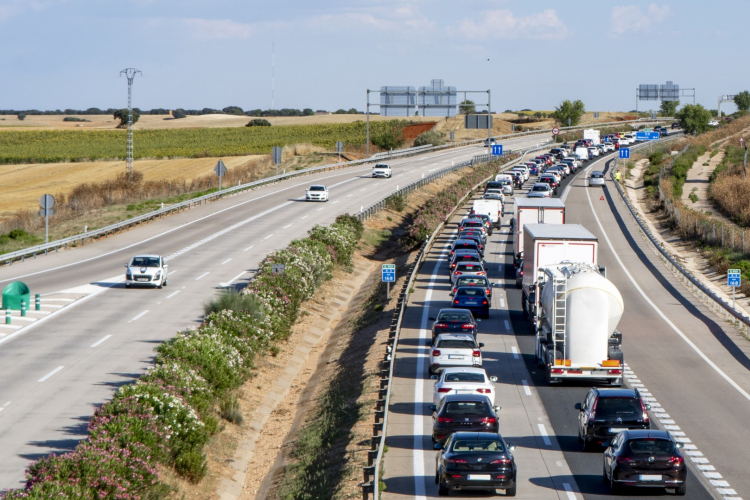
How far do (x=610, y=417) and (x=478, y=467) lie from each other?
4.68 metres

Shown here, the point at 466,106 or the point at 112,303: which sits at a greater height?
the point at 466,106

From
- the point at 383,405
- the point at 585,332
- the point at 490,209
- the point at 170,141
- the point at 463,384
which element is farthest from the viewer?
the point at 170,141

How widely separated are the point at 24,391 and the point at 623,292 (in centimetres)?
2828

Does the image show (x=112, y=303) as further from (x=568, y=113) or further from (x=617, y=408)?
(x=568, y=113)


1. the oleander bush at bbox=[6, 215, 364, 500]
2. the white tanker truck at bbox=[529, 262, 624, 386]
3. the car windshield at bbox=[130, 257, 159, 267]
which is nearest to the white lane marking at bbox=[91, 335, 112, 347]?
the oleander bush at bbox=[6, 215, 364, 500]

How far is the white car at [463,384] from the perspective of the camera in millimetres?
24484

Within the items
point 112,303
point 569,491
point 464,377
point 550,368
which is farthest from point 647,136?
point 569,491

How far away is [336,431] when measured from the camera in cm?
2559

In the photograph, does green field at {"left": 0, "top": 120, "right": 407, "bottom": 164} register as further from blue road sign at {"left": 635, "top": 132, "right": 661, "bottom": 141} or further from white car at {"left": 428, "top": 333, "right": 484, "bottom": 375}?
white car at {"left": 428, "top": 333, "right": 484, "bottom": 375}

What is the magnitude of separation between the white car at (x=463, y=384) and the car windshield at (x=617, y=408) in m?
3.39

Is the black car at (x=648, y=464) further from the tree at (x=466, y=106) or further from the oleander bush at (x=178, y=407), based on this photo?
the tree at (x=466, y=106)

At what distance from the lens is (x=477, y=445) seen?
60.8 ft

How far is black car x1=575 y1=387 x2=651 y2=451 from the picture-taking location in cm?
2150

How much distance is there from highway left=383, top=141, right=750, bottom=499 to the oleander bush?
4.61 metres
